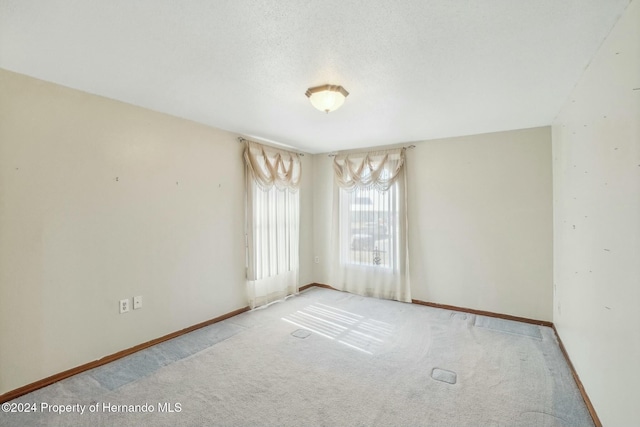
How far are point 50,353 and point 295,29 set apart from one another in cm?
294

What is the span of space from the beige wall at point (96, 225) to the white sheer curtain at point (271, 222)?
0.38 m

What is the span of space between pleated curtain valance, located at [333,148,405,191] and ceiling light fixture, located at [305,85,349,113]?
2.11m

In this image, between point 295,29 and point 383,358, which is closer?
Result: point 295,29

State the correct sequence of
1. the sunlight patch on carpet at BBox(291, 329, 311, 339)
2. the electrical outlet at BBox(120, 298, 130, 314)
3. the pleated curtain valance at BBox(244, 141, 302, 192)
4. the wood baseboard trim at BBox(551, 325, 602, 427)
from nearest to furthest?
the wood baseboard trim at BBox(551, 325, 602, 427) → the electrical outlet at BBox(120, 298, 130, 314) → the sunlight patch on carpet at BBox(291, 329, 311, 339) → the pleated curtain valance at BBox(244, 141, 302, 192)

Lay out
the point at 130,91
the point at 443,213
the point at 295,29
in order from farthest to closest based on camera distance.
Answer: the point at 443,213 < the point at 130,91 < the point at 295,29

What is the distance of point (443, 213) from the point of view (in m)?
3.95

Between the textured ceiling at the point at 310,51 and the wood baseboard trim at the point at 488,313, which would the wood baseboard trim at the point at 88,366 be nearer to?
the textured ceiling at the point at 310,51

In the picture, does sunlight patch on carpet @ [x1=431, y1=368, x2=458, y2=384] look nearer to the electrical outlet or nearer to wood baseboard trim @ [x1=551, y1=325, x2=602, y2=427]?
wood baseboard trim @ [x1=551, y1=325, x2=602, y2=427]

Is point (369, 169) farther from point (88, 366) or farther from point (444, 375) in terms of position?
point (88, 366)

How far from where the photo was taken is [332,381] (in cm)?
229

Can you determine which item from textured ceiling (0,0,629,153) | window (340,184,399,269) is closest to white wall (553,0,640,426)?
textured ceiling (0,0,629,153)

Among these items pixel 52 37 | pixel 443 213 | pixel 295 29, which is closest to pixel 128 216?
pixel 52 37

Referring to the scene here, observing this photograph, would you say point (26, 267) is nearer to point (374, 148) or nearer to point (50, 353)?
point (50, 353)

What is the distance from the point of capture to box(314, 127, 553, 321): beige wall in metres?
3.37
